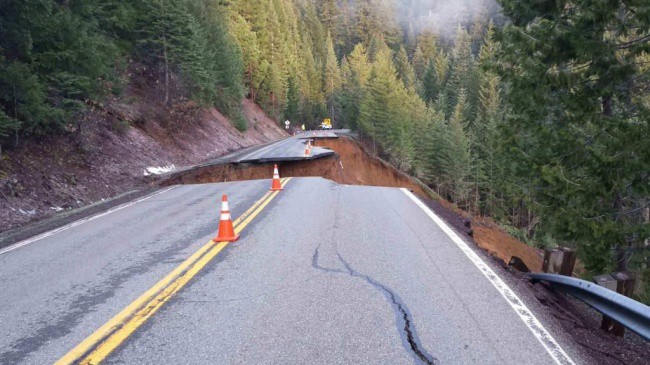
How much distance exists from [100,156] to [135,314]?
46.7 ft

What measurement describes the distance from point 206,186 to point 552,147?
1075 centimetres

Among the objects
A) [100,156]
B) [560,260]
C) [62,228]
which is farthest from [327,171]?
[560,260]

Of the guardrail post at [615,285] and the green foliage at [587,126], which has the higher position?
the green foliage at [587,126]

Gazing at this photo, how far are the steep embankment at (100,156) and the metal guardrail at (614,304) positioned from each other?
10.9 meters

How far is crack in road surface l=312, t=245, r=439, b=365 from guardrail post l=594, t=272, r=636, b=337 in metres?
2.31

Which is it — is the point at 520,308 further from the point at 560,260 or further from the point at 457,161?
the point at 457,161

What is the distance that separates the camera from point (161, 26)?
25.5 meters

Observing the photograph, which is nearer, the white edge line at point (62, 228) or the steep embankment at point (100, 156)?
the white edge line at point (62, 228)

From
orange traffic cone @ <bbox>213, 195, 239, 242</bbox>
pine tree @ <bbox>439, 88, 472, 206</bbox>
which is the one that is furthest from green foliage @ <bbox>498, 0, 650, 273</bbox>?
pine tree @ <bbox>439, 88, 472, 206</bbox>

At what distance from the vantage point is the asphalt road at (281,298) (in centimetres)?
373

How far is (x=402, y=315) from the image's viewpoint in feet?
14.5

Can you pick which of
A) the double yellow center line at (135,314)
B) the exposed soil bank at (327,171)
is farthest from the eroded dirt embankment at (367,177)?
the double yellow center line at (135,314)

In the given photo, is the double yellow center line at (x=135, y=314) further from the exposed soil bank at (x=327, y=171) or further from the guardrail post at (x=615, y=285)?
the exposed soil bank at (x=327, y=171)

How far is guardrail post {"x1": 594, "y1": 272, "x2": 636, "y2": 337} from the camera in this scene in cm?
507
